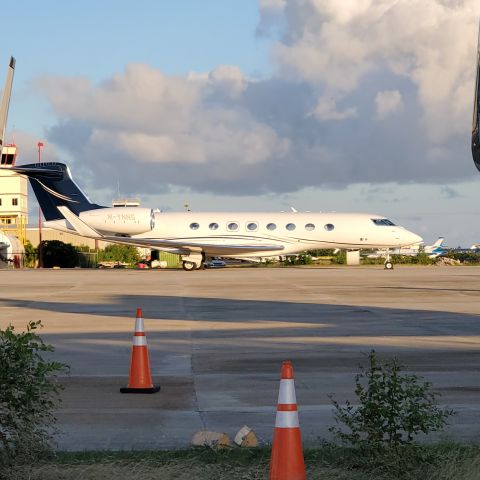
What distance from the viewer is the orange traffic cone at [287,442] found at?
18.5 ft

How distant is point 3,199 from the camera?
9156 centimetres

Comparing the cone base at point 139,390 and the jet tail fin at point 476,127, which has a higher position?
the jet tail fin at point 476,127

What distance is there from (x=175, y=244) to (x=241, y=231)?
3.88 meters

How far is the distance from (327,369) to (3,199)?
83.6m

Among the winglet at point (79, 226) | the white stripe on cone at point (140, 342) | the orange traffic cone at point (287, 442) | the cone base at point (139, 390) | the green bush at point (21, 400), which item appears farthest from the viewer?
Answer: the winglet at point (79, 226)

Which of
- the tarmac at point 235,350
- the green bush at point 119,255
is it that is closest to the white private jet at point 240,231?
the tarmac at point 235,350

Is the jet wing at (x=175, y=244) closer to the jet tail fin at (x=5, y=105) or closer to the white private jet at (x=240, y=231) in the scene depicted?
the white private jet at (x=240, y=231)

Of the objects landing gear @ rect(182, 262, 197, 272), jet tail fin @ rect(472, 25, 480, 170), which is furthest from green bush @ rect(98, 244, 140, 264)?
jet tail fin @ rect(472, 25, 480, 170)

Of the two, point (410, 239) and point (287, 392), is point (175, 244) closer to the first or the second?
point (410, 239)

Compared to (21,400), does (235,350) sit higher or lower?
lower

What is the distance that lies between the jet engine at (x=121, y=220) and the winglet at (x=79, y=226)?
0.26m

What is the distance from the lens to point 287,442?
5.69 m

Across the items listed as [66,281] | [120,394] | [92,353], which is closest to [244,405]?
[120,394]

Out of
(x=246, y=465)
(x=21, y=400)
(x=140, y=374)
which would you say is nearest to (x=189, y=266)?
(x=140, y=374)
